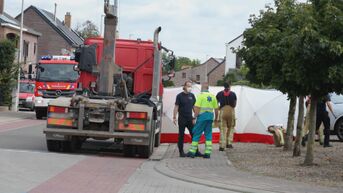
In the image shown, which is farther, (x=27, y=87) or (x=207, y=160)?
(x=27, y=87)

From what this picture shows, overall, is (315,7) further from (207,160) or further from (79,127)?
(79,127)

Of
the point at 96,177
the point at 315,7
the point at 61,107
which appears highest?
the point at 315,7

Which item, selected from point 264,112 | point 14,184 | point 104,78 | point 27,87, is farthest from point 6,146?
point 27,87

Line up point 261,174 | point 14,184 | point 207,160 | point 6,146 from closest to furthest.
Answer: point 14,184
point 261,174
point 207,160
point 6,146

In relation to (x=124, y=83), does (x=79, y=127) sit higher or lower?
lower

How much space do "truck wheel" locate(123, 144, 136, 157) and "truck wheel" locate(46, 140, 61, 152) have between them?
1.53 meters

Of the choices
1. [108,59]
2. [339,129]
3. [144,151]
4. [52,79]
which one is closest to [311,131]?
[144,151]

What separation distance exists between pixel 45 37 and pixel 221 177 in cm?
6118

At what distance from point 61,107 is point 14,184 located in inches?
195

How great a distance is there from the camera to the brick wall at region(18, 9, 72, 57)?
69688 mm

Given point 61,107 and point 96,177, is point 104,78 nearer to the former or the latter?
point 61,107

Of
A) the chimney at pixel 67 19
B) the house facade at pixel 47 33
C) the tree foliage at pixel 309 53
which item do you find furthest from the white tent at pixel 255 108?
the chimney at pixel 67 19

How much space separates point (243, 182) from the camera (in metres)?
10.9

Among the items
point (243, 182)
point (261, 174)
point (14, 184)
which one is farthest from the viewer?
point (261, 174)
